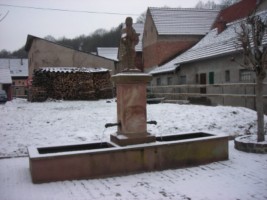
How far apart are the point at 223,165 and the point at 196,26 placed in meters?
26.4

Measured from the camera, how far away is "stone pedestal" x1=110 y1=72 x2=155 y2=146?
7.55m

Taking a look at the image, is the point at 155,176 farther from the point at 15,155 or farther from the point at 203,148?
the point at 15,155

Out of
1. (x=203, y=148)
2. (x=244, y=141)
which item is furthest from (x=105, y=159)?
(x=244, y=141)

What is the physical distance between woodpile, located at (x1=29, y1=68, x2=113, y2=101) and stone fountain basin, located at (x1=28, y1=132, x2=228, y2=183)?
19.7m

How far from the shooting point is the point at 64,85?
27.2 meters

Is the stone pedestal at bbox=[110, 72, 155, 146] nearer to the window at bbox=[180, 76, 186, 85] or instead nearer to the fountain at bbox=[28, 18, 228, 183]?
the fountain at bbox=[28, 18, 228, 183]

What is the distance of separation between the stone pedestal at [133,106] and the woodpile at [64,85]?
2007cm

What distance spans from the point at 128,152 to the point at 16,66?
69.4 meters

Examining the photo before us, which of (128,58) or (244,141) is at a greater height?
(128,58)

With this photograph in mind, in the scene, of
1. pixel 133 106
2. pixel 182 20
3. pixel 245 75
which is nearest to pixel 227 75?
pixel 245 75

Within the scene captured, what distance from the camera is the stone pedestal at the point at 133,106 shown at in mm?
7551

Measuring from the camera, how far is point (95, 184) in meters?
6.38

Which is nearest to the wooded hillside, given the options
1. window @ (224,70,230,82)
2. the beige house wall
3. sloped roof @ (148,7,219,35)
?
sloped roof @ (148,7,219,35)

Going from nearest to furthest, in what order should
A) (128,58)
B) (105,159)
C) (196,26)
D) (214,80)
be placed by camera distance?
(105,159), (128,58), (214,80), (196,26)
